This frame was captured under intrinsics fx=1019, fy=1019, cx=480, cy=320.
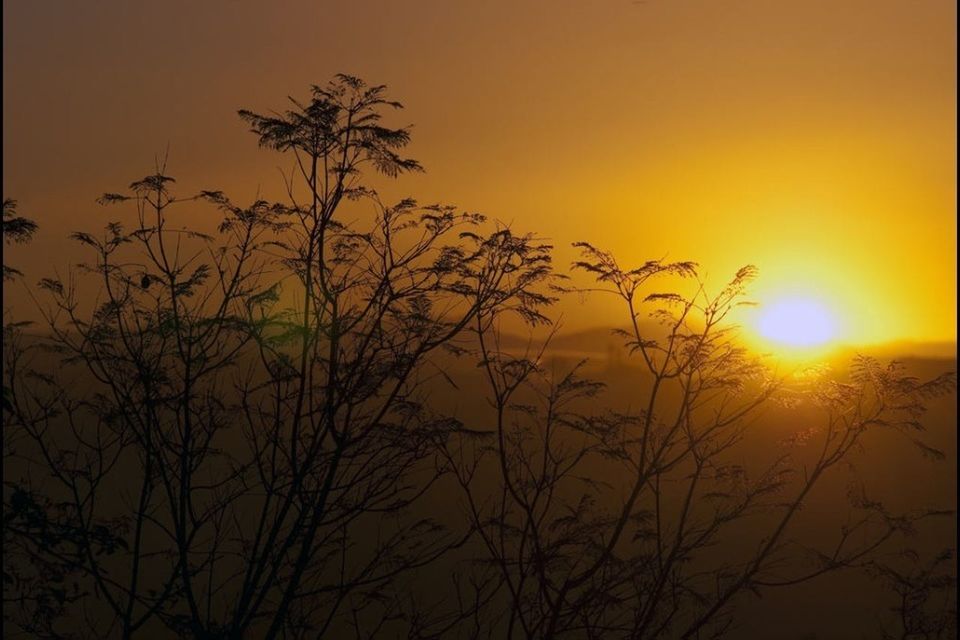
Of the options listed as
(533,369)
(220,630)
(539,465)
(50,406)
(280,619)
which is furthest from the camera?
(539,465)

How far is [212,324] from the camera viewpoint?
29.0ft

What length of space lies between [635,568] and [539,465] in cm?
165

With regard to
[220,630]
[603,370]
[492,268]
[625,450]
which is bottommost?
[220,630]

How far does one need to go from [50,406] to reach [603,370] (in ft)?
19.2

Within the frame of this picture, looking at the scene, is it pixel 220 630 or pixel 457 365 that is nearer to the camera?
pixel 220 630

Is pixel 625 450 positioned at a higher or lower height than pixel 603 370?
lower

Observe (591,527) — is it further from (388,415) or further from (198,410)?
(198,410)

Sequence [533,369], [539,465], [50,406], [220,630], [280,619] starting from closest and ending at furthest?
[280,619] → [220,630] → [50,406] → [533,369] → [539,465]

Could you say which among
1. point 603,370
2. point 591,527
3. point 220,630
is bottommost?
point 220,630

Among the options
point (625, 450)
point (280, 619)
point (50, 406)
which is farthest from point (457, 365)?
point (50, 406)

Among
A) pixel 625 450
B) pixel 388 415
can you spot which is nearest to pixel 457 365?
pixel 388 415

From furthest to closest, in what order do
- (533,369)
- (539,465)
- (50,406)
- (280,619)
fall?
(539,465) < (533,369) < (50,406) < (280,619)

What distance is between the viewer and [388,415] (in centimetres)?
925

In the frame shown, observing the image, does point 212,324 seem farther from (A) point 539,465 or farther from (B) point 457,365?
(A) point 539,465
